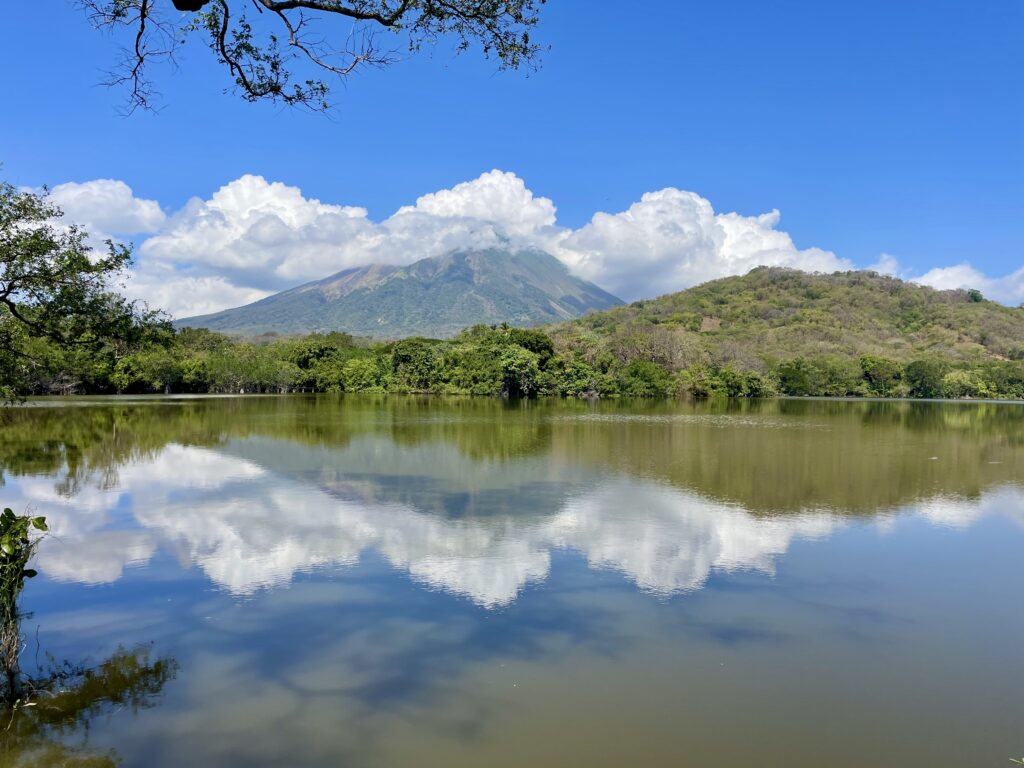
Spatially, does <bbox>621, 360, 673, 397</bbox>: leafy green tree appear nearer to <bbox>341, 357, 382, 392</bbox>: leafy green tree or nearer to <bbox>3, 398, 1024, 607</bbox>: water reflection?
<bbox>341, 357, 382, 392</bbox>: leafy green tree

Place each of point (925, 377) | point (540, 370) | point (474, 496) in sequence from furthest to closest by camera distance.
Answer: point (925, 377), point (540, 370), point (474, 496)

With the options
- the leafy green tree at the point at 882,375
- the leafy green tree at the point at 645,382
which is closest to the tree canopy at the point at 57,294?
the leafy green tree at the point at 645,382

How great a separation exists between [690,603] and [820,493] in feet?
27.5

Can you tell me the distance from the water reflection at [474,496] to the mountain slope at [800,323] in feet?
158

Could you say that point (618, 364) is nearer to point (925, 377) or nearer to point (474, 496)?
point (925, 377)

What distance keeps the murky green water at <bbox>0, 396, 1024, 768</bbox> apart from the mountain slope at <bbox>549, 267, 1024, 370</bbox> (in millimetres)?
57622

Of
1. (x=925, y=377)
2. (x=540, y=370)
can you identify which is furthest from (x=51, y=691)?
(x=925, y=377)

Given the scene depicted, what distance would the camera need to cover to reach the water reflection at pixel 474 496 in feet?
30.8

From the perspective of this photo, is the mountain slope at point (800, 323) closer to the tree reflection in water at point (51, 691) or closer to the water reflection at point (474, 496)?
the water reflection at point (474, 496)

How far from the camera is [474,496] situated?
1381 centimetres

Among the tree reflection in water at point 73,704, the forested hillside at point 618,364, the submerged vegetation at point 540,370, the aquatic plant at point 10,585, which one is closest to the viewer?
the tree reflection in water at point 73,704

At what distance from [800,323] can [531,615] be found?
346 feet

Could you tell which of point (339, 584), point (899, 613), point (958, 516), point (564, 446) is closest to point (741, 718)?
point (899, 613)

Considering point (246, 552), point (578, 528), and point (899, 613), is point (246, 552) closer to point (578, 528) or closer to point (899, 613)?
point (578, 528)
